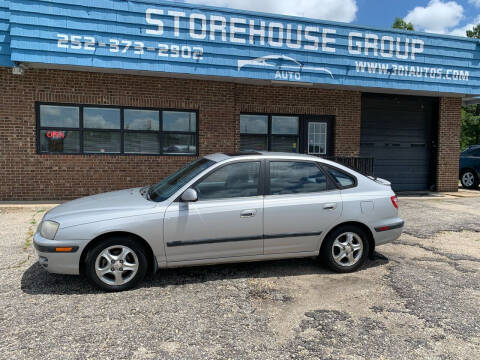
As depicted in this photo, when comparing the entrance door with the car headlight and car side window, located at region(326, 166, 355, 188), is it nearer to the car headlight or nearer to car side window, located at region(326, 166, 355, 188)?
car side window, located at region(326, 166, 355, 188)

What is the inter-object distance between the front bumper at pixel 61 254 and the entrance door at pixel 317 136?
8218mm

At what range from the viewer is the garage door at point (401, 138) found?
11.6m

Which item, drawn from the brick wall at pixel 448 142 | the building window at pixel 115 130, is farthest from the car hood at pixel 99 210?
the brick wall at pixel 448 142

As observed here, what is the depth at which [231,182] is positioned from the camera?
418 centimetres

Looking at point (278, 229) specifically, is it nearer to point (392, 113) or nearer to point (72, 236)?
point (72, 236)

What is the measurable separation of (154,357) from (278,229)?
1.97m

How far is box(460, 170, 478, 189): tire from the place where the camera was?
13529 millimetres

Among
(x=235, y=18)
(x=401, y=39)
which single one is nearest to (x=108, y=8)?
(x=235, y=18)

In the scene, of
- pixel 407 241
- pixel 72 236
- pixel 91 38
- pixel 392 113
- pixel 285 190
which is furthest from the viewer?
pixel 392 113

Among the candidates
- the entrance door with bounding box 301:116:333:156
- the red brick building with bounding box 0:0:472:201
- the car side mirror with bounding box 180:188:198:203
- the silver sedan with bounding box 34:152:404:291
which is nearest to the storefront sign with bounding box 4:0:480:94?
the red brick building with bounding box 0:0:472:201

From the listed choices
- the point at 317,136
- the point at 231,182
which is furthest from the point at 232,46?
the point at 231,182

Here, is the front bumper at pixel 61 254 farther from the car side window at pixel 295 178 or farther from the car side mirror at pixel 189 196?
the car side window at pixel 295 178

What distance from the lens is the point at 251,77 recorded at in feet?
29.3

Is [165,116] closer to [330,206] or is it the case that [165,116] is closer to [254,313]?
[330,206]
